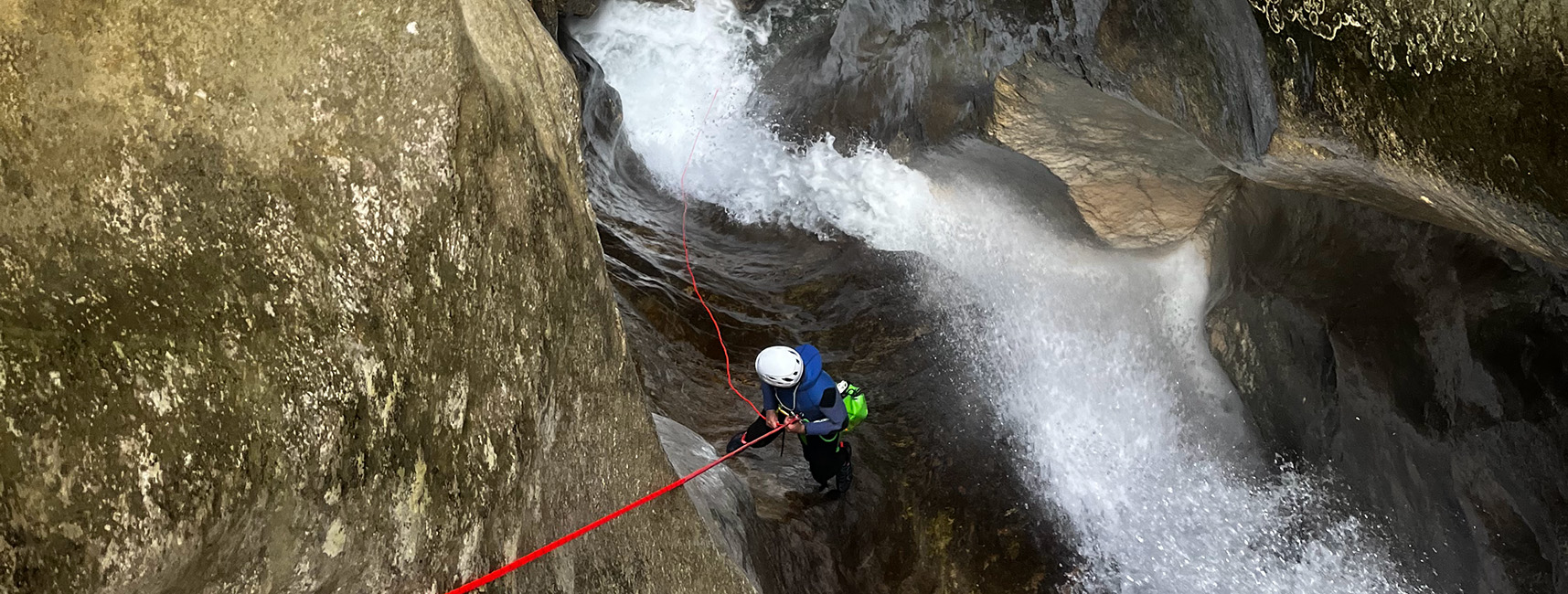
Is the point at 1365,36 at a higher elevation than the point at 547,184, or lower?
higher

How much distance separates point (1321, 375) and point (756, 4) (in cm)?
708

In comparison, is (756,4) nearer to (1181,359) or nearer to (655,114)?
(655,114)

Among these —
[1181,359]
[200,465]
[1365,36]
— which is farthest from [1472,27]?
[1181,359]

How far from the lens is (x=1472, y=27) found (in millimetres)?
3375

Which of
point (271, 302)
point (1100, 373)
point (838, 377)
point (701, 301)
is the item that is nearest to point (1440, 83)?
point (271, 302)

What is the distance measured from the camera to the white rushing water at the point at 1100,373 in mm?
6586

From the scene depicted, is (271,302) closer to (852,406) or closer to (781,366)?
(781,366)

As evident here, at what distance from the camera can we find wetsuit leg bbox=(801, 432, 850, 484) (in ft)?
18.7

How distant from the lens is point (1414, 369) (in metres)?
6.26

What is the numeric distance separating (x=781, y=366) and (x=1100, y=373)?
3274 millimetres

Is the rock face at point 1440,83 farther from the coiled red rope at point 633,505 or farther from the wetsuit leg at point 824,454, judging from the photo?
the coiled red rope at point 633,505

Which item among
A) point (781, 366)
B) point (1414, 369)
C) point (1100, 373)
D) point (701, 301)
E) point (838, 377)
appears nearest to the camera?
point (781, 366)

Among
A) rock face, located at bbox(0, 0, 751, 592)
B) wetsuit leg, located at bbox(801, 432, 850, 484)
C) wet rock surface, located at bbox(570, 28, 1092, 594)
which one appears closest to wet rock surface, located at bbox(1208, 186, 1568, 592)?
wet rock surface, located at bbox(570, 28, 1092, 594)

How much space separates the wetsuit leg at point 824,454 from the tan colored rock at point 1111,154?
8.45 feet
